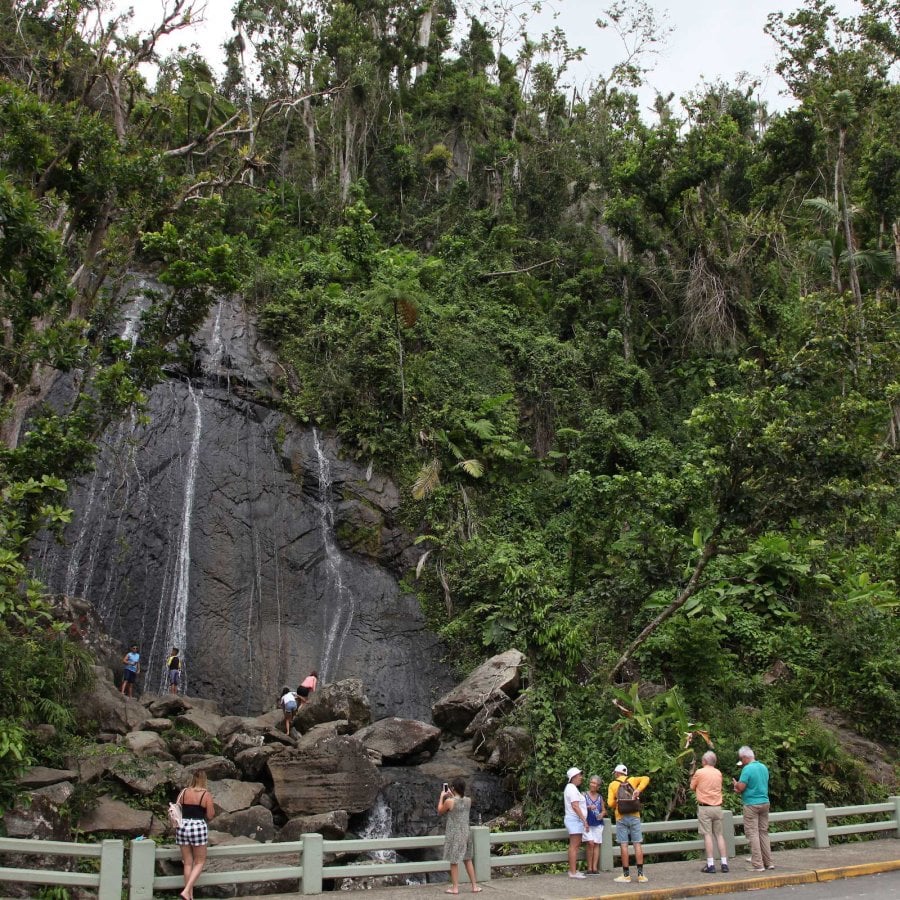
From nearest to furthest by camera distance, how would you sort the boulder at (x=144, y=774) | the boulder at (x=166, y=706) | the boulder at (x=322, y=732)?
the boulder at (x=144, y=774) < the boulder at (x=322, y=732) < the boulder at (x=166, y=706)

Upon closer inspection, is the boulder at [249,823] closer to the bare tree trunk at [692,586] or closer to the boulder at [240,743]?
the boulder at [240,743]

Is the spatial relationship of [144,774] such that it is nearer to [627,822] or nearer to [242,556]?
[627,822]

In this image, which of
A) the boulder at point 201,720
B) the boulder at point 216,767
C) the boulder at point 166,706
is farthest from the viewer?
the boulder at point 166,706

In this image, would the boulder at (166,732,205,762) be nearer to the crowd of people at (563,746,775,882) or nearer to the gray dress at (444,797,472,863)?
the gray dress at (444,797,472,863)

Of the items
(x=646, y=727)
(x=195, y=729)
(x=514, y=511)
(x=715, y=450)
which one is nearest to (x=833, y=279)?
(x=514, y=511)

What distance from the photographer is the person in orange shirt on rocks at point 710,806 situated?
9.74 metres

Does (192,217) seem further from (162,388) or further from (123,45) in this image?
(162,388)

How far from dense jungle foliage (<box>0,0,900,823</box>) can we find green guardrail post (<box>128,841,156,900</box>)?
11.2 ft

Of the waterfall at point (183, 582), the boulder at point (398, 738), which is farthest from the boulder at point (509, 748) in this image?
the waterfall at point (183, 582)

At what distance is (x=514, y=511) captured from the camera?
2377 centimetres

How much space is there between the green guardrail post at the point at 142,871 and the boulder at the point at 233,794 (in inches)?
175

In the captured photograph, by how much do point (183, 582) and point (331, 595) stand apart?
366cm

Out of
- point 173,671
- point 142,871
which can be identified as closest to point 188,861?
point 142,871

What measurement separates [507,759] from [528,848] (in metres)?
3.13
